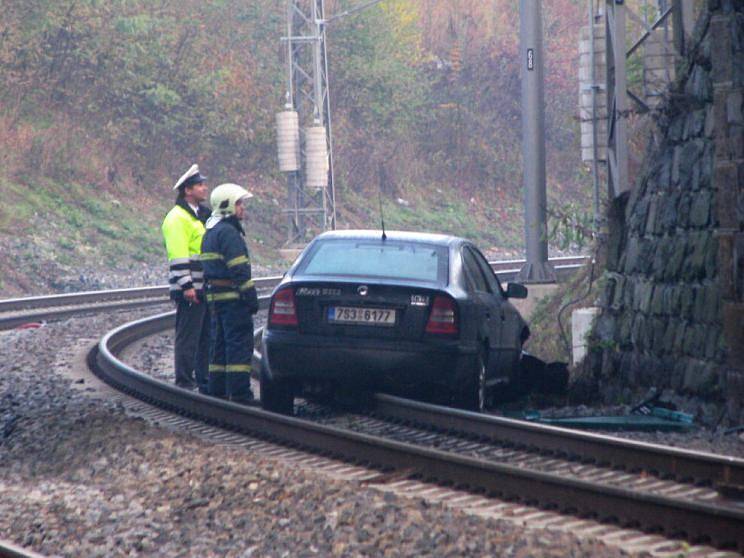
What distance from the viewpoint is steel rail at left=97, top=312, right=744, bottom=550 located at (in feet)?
20.8

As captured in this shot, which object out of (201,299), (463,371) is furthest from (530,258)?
(463,371)

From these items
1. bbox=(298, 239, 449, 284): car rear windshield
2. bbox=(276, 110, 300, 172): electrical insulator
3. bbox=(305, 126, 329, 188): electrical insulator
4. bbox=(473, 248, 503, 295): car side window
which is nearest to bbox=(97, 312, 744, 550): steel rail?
bbox=(298, 239, 449, 284): car rear windshield

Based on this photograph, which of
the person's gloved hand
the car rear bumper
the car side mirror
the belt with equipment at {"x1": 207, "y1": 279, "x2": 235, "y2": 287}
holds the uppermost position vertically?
the belt with equipment at {"x1": 207, "y1": 279, "x2": 235, "y2": 287}

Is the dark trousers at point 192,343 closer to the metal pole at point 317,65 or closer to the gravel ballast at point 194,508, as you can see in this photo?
the gravel ballast at point 194,508

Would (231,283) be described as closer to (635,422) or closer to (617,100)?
(635,422)

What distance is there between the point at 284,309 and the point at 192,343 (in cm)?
297

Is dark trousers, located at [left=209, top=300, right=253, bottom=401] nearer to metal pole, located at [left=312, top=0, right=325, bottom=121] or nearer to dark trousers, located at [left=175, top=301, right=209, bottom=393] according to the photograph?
dark trousers, located at [left=175, top=301, right=209, bottom=393]

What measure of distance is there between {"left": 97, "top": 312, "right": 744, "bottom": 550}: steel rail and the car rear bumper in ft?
1.67

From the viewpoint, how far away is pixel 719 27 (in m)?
10.3

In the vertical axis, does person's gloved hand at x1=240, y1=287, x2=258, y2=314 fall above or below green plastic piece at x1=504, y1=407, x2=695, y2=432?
above

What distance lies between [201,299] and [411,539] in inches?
257

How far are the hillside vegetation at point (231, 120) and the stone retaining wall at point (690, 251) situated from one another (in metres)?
19.3

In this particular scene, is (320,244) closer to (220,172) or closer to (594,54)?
(594,54)

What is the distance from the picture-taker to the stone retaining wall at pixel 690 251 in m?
10.1
